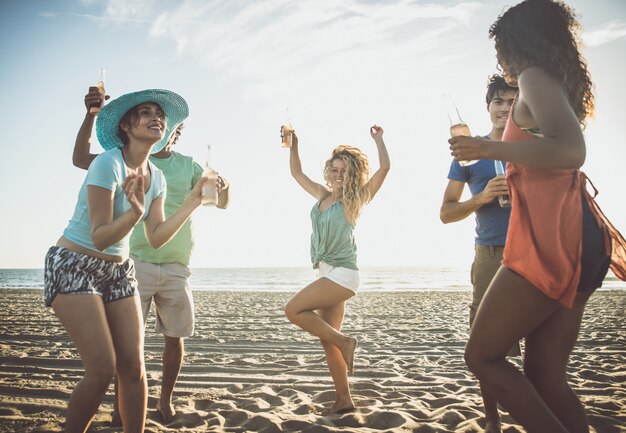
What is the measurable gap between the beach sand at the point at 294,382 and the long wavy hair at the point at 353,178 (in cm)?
171

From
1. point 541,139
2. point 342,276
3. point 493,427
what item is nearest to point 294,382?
point 342,276

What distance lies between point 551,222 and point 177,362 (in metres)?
3.05

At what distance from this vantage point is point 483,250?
3062 mm

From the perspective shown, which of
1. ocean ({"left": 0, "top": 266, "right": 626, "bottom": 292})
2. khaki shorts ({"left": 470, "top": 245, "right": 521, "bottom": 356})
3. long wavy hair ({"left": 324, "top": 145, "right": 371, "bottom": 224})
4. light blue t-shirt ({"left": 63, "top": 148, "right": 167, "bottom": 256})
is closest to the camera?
light blue t-shirt ({"left": 63, "top": 148, "right": 167, "bottom": 256})

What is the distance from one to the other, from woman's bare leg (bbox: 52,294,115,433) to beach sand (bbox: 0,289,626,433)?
1199 mm

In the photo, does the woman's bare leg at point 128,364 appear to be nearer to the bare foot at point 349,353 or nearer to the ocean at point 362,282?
the bare foot at point 349,353

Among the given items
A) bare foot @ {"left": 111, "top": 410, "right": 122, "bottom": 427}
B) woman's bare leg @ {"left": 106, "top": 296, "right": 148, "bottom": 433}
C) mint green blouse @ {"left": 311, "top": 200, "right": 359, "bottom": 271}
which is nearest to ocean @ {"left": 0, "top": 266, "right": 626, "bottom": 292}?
mint green blouse @ {"left": 311, "top": 200, "right": 359, "bottom": 271}

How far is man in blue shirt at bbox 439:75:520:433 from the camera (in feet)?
9.65

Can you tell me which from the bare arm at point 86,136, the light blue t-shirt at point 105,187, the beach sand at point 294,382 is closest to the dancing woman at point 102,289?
the light blue t-shirt at point 105,187

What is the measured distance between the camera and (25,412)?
3420 millimetres

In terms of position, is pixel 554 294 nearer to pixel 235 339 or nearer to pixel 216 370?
pixel 216 370

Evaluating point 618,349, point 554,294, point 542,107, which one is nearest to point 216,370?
point 554,294

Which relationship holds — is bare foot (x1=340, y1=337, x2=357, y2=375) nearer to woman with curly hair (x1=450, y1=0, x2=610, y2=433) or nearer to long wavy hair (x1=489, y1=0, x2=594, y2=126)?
woman with curly hair (x1=450, y1=0, x2=610, y2=433)

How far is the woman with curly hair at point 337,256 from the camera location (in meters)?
3.46
